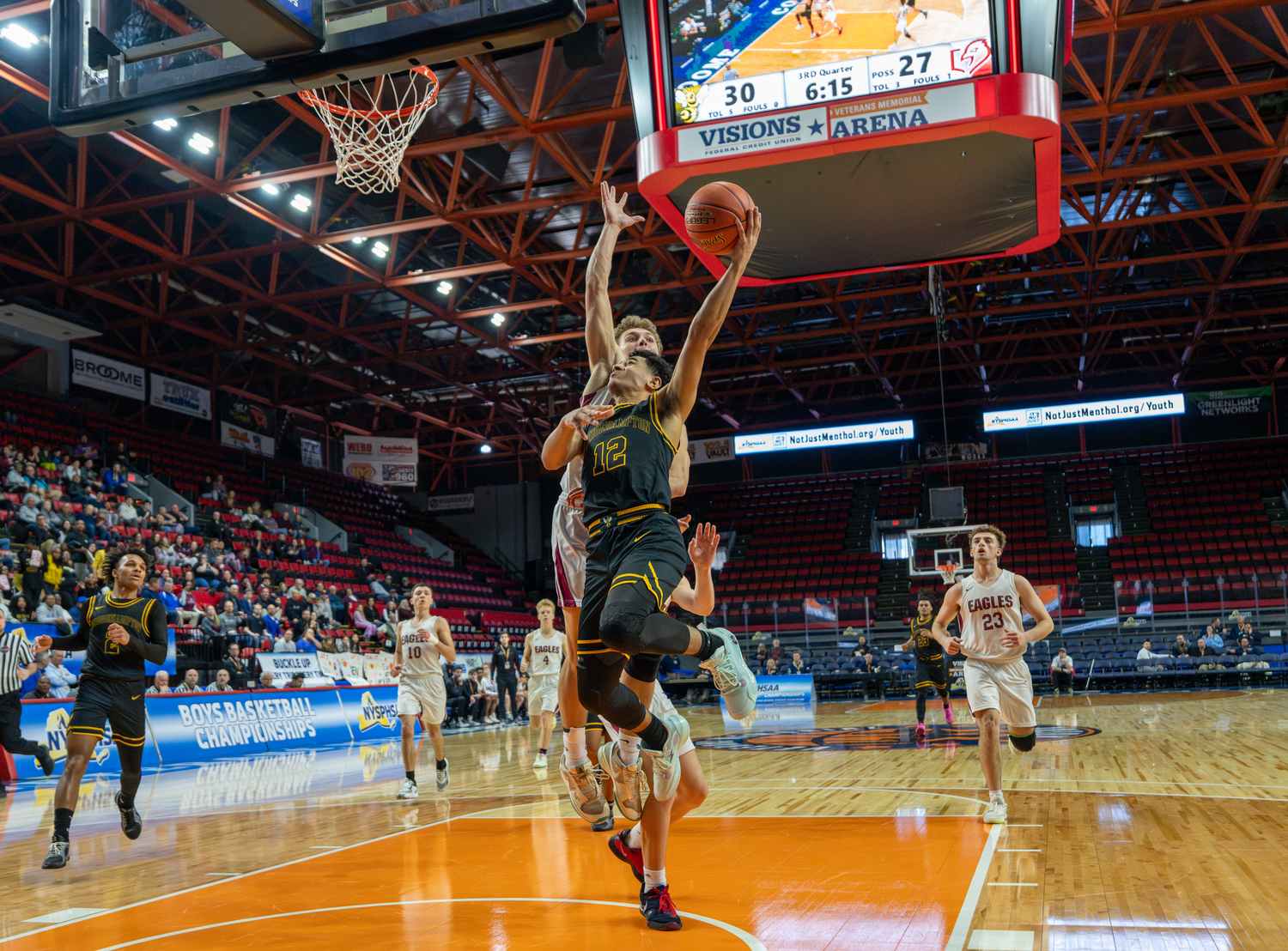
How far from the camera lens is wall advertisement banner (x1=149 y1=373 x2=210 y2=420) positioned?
82.5ft

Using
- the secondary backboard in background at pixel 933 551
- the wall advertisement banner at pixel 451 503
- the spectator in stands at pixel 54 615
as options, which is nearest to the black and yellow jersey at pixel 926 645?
the spectator in stands at pixel 54 615

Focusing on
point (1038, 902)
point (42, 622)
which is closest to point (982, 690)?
point (1038, 902)

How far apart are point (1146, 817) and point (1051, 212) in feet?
15.9

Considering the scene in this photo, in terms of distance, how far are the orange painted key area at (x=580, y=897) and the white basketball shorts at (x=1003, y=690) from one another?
766mm

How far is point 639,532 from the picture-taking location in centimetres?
412

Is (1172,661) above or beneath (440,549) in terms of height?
beneath

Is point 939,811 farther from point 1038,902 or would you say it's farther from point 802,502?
point 802,502

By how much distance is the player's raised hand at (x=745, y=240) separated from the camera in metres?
4.21

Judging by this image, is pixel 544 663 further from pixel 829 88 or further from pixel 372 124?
pixel 829 88

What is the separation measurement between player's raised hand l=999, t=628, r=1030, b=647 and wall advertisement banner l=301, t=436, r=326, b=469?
28.0 m

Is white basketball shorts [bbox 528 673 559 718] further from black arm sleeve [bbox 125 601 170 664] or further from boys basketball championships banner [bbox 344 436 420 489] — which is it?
boys basketball championships banner [bbox 344 436 420 489]

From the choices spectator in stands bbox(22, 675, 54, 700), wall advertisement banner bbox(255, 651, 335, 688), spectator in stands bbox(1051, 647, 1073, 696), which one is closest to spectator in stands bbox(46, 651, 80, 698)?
spectator in stands bbox(22, 675, 54, 700)

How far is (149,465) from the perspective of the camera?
23.2m

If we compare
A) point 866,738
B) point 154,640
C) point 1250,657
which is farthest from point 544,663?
point 1250,657
